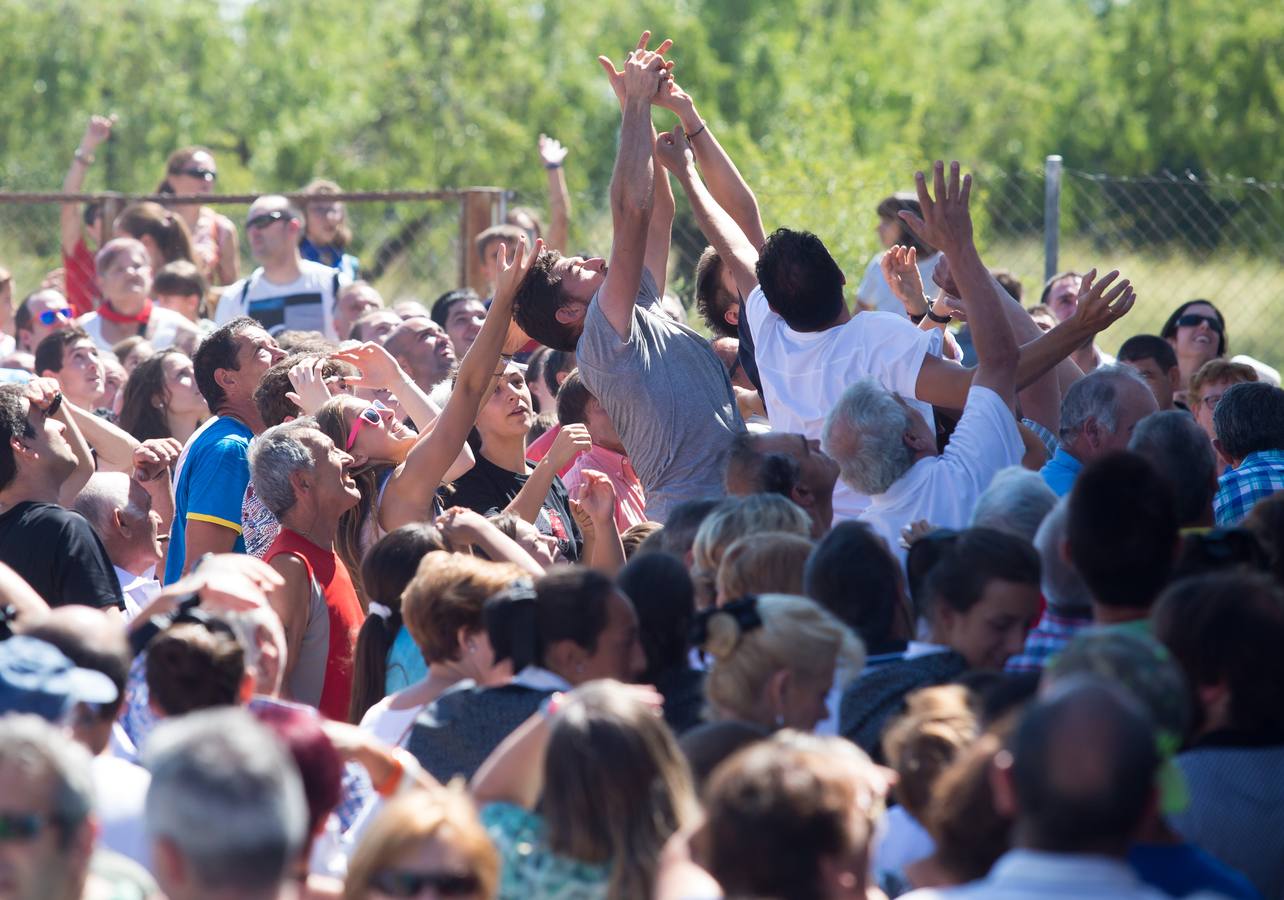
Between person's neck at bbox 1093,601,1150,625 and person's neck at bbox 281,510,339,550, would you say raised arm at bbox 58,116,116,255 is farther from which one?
person's neck at bbox 1093,601,1150,625

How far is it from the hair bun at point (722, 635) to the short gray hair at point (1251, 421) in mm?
2409

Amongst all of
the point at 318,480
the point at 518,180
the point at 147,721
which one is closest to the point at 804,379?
the point at 318,480

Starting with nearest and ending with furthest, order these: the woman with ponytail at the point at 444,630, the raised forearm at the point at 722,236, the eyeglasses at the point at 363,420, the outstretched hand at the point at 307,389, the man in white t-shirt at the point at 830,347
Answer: the woman with ponytail at the point at 444,630 → the man in white t-shirt at the point at 830,347 → the eyeglasses at the point at 363,420 → the raised forearm at the point at 722,236 → the outstretched hand at the point at 307,389

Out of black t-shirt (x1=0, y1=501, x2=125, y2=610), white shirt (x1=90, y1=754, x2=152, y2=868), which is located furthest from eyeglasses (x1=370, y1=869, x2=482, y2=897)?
black t-shirt (x1=0, y1=501, x2=125, y2=610)

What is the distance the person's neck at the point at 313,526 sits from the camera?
504cm

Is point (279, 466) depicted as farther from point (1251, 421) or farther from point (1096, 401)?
point (1251, 421)

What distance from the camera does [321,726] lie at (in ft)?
10.3

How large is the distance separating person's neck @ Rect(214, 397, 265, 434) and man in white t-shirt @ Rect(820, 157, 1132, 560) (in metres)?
2.33

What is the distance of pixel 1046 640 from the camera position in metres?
3.73

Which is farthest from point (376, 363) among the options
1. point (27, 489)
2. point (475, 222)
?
point (475, 222)

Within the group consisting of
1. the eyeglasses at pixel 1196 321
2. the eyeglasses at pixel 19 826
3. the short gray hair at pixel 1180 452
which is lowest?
the eyeglasses at pixel 19 826

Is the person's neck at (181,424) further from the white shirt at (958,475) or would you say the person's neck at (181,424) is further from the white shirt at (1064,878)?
the white shirt at (1064,878)

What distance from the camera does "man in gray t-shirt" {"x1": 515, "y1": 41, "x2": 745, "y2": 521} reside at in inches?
193

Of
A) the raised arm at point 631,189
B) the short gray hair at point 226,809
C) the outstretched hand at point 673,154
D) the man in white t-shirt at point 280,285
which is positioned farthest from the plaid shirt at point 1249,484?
the man in white t-shirt at point 280,285
